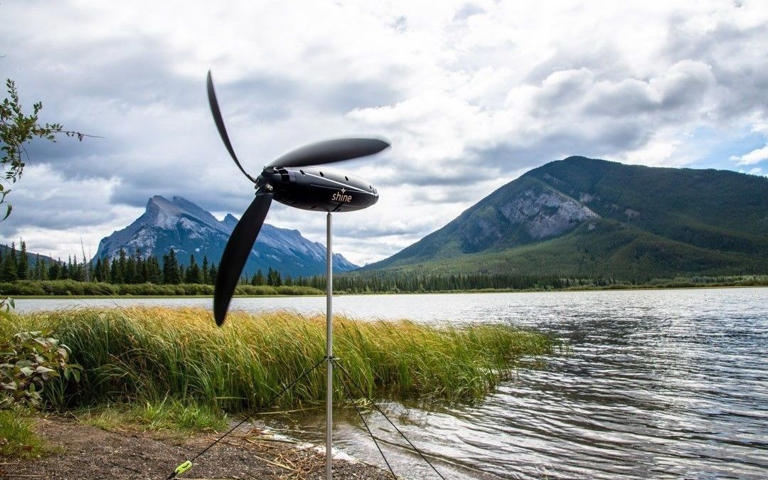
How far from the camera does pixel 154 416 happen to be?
7.89m

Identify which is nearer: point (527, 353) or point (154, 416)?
point (154, 416)

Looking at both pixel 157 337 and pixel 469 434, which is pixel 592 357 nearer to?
pixel 469 434

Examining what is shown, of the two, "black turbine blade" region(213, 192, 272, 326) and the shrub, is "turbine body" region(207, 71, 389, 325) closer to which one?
"black turbine blade" region(213, 192, 272, 326)

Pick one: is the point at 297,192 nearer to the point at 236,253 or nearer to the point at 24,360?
the point at 236,253

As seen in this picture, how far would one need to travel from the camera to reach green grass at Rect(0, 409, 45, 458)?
511 cm

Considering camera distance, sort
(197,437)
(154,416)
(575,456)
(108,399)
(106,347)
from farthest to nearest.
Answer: (106,347) < (108,399) < (575,456) < (154,416) < (197,437)

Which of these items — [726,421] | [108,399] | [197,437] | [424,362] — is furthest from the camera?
[424,362]

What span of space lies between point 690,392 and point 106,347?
15.2 m

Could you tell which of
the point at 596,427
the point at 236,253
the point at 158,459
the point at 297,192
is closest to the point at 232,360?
the point at 158,459

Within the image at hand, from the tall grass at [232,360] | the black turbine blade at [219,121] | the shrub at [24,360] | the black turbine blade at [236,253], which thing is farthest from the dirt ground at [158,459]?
the black turbine blade at [219,121]

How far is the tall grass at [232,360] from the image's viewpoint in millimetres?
9680

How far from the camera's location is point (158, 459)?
5641mm

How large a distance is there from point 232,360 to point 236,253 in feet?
23.2

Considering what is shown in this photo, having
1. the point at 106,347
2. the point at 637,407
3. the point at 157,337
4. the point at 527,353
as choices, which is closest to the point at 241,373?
the point at 157,337
